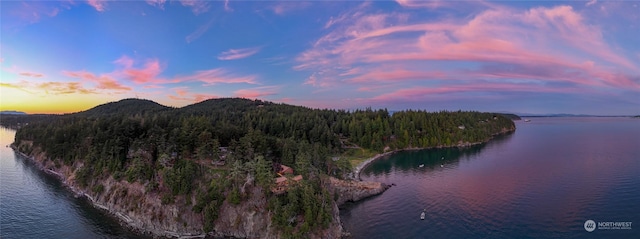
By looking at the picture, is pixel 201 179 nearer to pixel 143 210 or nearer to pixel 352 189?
pixel 143 210

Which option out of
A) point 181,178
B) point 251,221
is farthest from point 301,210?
point 181,178

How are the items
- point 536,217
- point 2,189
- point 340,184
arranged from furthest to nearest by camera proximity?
1. point 2,189
2. point 340,184
3. point 536,217

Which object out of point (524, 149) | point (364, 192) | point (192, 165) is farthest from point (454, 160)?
point (192, 165)

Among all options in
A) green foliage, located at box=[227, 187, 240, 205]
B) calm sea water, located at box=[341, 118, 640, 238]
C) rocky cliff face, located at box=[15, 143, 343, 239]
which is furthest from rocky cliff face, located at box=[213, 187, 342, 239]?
calm sea water, located at box=[341, 118, 640, 238]

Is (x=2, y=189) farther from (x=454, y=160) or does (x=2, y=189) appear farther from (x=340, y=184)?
(x=454, y=160)

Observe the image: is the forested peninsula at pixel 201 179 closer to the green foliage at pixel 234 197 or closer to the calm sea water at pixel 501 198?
the green foliage at pixel 234 197

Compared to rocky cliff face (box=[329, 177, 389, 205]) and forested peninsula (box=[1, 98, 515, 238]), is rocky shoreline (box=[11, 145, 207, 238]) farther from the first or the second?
rocky cliff face (box=[329, 177, 389, 205])
